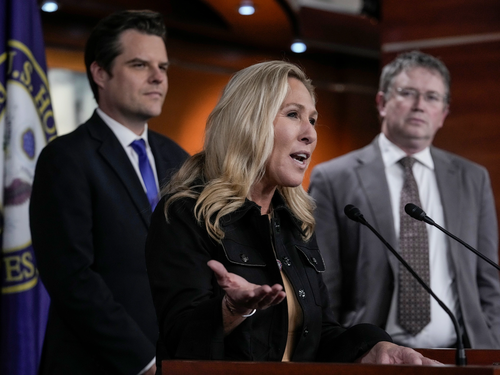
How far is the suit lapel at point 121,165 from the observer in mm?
2631

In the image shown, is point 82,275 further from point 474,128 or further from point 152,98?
point 474,128

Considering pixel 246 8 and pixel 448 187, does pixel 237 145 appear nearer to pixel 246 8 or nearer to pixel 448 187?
pixel 448 187

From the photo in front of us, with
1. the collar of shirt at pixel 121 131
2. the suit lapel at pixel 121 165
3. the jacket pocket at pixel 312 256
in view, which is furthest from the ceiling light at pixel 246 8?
the jacket pocket at pixel 312 256

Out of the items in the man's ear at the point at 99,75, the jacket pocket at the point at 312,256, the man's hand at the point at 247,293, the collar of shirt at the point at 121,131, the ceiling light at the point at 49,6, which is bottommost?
the man's hand at the point at 247,293

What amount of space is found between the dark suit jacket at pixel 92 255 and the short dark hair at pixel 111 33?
1.28ft

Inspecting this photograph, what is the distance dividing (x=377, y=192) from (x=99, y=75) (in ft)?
4.78

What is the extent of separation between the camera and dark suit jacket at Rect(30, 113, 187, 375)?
7.90ft

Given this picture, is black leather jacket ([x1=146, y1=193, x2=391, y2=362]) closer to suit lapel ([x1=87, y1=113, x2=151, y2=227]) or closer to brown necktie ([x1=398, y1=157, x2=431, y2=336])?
suit lapel ([x1=87, y1=113, x2=151, y2=227])

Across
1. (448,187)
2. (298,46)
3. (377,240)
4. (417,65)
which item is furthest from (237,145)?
(298,46)

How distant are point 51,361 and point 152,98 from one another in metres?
1.13

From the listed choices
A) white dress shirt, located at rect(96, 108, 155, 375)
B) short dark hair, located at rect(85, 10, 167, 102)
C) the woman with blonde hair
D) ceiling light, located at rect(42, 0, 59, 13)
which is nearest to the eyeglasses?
short dark hair, located at rect(85, 10, 167, 102)

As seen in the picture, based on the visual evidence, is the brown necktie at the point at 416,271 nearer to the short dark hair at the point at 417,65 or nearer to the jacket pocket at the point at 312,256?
the short dark hair at the point at 417,65

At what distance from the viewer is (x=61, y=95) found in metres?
5.30

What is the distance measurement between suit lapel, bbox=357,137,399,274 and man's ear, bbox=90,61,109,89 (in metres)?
1.37
